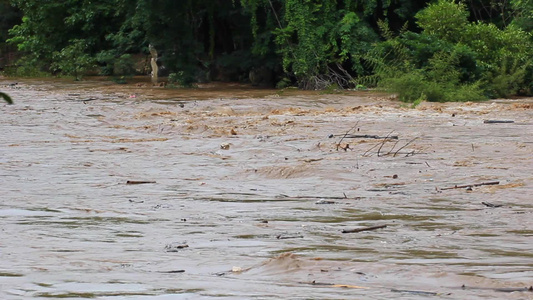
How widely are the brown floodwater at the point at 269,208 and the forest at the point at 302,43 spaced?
563 centimetres

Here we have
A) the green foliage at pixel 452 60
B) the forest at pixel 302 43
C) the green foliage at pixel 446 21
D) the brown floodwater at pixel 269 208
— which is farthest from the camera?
the green foliage at pixel 446 21

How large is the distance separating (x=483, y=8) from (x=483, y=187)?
20.5m

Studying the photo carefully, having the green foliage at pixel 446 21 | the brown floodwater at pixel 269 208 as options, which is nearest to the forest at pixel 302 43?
the green foliage at pixel 446 21

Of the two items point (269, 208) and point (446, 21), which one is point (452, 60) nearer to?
point (446, 21)

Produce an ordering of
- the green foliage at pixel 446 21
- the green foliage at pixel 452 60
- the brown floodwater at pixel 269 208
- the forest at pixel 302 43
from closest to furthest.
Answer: the brown floodwater at pixel 269 208 → the green foliage at pixel 452 60 → the forest at pixel 302 43 → the green foliage at pixel 446 21

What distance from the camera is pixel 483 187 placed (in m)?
7.48

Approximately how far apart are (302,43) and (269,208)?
18.1 m

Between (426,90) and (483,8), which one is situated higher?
(483,8)

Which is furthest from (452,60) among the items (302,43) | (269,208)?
(269,208)

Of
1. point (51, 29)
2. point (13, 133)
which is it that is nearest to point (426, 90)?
point (13, 133)

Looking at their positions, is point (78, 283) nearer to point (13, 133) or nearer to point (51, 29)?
point (13, 133)

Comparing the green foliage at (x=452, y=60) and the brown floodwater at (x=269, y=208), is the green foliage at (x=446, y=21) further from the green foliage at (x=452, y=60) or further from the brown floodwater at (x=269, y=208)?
the brown floodwater at (x=269, y=208)

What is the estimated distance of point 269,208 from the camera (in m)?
6.65

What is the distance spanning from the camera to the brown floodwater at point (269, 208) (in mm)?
4047
